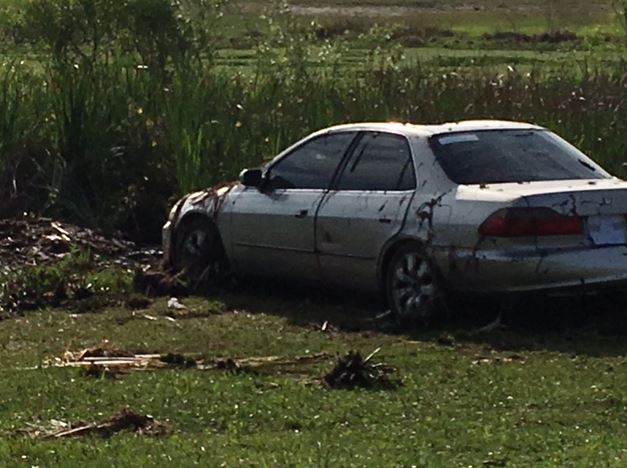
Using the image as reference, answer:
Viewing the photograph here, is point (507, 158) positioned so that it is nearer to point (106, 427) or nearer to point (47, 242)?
point (106, 427)

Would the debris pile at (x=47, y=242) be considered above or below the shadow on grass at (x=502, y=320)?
below

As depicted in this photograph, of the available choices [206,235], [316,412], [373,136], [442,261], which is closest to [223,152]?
[206,235]

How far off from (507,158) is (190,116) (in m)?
6.74

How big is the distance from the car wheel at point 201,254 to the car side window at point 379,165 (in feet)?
5.57

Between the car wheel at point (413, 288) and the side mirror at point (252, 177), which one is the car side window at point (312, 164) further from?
the car wheel at point (413, 288)

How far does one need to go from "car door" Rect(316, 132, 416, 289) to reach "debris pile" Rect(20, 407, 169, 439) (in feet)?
12.4

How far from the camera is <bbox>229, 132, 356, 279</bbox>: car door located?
520 inches

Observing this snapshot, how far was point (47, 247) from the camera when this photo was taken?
1622cm

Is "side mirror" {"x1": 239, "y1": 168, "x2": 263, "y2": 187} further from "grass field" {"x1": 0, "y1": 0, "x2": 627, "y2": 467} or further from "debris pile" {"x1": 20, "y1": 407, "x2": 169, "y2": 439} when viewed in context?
"debris pile" {"x1": 20, "y1": 407, "x2": 169, "y2": 439}

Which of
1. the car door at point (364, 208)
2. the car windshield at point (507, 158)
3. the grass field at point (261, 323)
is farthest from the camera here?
the car door at point (364, 208)

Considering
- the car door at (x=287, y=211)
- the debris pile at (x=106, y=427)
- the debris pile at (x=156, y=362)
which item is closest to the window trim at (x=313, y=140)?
the car door at (x=287, y=211)

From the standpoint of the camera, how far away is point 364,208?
1261 cm

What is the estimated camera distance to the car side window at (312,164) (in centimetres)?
1325

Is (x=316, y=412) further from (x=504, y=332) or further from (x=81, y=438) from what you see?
(x=504, y=332)
